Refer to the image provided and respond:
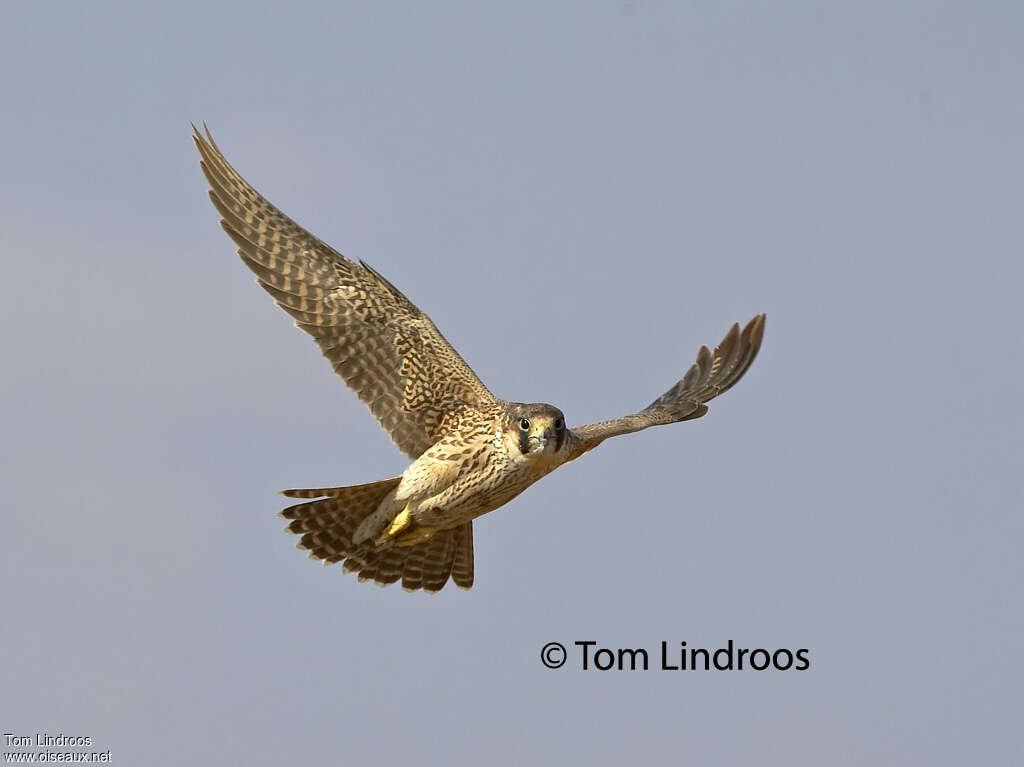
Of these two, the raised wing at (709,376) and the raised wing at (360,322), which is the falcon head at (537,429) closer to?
the raised wing at (360,322)

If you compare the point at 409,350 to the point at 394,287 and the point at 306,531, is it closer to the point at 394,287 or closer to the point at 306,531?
the point at 394,287

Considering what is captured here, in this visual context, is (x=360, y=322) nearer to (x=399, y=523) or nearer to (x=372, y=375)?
(x=372, y=375)

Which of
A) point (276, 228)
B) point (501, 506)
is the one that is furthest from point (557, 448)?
point (276, 228)

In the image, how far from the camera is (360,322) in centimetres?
1698

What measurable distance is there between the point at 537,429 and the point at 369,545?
8.77ft

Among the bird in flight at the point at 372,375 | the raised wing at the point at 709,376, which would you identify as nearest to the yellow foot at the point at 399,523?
the bird in flight at the point at 372,375

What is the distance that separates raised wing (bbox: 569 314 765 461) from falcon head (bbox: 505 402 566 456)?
10.6 ft

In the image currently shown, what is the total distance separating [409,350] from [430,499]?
5.13ft

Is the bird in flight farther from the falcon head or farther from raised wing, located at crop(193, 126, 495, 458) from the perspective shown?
the falcon head

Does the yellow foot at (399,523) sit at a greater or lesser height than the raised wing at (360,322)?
lesser

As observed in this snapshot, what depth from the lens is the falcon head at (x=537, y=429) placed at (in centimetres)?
1580

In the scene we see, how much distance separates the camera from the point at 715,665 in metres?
20.4

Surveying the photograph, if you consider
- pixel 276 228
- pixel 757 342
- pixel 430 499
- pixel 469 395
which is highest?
pixel 757 342

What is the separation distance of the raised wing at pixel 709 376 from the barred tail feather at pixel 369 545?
2708mm
